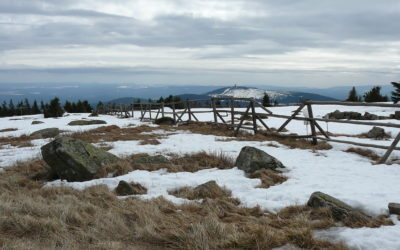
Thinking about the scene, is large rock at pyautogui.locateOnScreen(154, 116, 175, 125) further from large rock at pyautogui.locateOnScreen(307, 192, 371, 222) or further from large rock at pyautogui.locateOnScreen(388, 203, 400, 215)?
large rock at pyautogui.locateOnScreen(388, 203, 400, 215)

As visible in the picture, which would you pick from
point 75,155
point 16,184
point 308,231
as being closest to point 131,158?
point 75,155

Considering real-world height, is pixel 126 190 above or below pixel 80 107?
below

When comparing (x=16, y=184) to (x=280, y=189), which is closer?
(x=280, y=189)

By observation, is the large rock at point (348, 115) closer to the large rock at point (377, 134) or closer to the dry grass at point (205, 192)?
the large rock at point (377, 134)

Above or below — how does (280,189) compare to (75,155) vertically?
below

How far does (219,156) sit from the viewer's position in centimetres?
950

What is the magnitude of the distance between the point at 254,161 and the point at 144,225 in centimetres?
405

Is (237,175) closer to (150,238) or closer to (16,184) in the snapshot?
(150,238)

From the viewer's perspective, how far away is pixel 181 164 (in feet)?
29.8

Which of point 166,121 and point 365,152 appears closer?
point 365,152

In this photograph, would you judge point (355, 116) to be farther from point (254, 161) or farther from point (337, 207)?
point (337, 207)

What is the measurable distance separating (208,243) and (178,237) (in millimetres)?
443

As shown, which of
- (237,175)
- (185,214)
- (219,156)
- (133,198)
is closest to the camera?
(185,214)

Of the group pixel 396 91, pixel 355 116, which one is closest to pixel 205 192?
pixel 355 116
